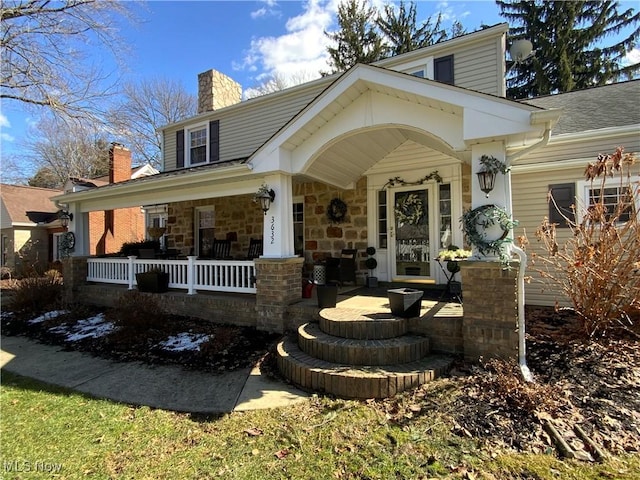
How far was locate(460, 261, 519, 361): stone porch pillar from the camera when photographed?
3779 millimetres

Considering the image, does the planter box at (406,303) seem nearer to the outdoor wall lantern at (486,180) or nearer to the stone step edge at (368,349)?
the stone step edge at (368,349)

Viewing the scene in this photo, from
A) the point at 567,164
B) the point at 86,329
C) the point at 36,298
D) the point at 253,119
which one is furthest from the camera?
the point at 253,119

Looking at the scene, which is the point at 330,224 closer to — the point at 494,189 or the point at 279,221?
the point at 279,221

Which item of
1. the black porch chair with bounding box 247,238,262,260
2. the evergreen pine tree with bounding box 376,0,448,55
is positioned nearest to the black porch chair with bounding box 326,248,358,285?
the black porch chair with bounding box 247,238,262,260

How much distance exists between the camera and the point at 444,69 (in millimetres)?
7371

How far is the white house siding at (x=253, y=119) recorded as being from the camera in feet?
29.6

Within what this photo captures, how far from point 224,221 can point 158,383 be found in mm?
6492

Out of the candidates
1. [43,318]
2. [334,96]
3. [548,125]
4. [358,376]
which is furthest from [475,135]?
[43,318]

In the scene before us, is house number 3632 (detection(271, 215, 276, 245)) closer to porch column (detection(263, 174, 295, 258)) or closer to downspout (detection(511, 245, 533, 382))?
porch column (detection(263, 174, 295, 258))

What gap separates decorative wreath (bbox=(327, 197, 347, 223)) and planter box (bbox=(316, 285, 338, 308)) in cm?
306

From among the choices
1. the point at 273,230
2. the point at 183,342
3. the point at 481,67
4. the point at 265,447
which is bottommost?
the point at 265,447

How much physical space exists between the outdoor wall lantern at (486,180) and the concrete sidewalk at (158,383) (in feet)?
10.4

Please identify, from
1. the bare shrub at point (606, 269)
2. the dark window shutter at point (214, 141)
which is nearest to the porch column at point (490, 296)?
the bare shrub at point (606, 269)

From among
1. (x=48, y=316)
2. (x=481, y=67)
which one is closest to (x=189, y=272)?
(x=48, y=316)
